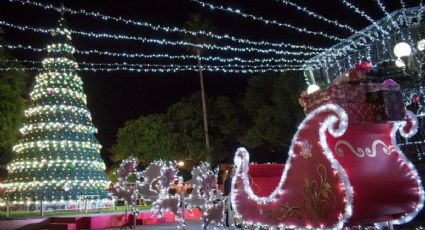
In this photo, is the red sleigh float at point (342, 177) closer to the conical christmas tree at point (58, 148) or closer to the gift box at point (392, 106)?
the gift box at point (392, 106)

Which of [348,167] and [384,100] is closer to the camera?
[348,167]

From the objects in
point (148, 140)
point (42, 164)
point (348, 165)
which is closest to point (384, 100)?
point (348, 165)

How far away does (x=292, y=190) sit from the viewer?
492 cm

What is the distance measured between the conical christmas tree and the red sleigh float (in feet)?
50.2

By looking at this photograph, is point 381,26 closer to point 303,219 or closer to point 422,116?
point 422,116

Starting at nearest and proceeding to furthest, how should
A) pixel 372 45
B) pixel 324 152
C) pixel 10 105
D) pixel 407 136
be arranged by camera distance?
pixel 324 152, pixel 407 136, pixel 372 45, pixel 10 105

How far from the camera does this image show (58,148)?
761 inches

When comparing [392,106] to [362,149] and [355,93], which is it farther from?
[362,149]

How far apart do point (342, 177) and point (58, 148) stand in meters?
17.4

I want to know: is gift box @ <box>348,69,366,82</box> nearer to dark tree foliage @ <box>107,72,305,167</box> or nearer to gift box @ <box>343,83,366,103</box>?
gift box @ <box>343,83,366,103</box>

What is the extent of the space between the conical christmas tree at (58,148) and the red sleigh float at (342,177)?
15.3 metres

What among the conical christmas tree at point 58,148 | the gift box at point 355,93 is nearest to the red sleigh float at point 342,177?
the gift box at point 355,93

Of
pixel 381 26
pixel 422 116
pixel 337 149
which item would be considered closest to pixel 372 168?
pixel 337 149

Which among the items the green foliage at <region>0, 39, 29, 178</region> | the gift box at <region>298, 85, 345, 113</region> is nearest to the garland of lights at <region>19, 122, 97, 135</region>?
the green foliage at <region>0, 39, 29, 178</region>
